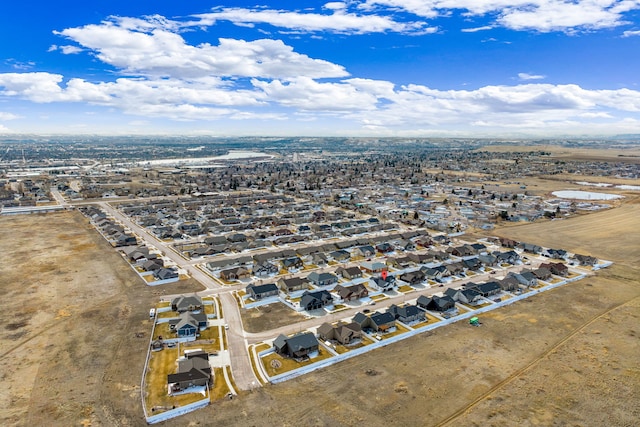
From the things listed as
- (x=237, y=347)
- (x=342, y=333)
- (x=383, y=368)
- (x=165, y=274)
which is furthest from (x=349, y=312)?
(x=165, y=274)

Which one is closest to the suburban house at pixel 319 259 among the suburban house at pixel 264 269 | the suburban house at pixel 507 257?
the suburban house at pixel 264 269

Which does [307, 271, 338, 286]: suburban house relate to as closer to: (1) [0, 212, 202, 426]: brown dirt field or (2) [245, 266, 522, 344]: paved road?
(2) [245, 266, 522, 344]: paved road

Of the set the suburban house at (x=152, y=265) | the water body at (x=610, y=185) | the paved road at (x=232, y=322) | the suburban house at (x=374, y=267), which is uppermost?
the water body at (x=610, y=185)

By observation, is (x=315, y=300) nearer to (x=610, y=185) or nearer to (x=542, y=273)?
(x=542, y=273)

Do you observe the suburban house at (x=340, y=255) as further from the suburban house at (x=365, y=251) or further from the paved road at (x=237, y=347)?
the paved road at (x=237, y=347)

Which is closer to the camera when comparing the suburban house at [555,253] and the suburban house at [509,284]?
the suburban house at [509,284]

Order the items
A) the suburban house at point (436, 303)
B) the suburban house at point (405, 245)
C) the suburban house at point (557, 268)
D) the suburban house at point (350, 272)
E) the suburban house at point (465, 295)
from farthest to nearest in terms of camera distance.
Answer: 1. the suburban house at point (405, 245)
2. the suburban house at point (557, 268)
3. the suburban house at point (350, 272)
4. the suburban house at point (465, 295)
5. the suburban house at point (436, 303)

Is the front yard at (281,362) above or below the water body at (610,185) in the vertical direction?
below
